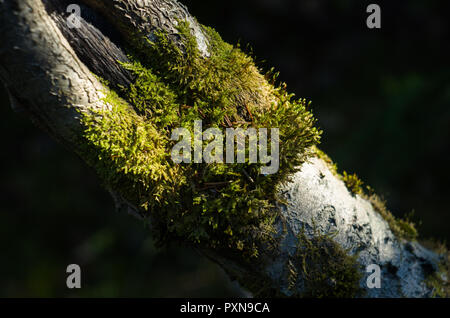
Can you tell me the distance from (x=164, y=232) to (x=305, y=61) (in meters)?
3.69

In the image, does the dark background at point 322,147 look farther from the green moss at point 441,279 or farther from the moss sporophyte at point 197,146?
the moss sporophyte at point 197,146

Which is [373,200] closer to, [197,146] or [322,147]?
[197,146]

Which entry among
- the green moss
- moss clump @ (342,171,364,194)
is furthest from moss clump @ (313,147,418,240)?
the green moss

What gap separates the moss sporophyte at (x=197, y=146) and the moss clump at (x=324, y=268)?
0.52 ft

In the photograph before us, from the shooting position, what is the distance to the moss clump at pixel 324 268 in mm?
1309

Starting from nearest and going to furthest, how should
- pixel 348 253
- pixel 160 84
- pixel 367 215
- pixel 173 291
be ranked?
pixel 160 84
pixel 348 253
pixel 367 215
pixel 173 291

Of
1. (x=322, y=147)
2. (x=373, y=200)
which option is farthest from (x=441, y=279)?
(x=322, y=147)

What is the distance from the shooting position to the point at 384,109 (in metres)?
3.65

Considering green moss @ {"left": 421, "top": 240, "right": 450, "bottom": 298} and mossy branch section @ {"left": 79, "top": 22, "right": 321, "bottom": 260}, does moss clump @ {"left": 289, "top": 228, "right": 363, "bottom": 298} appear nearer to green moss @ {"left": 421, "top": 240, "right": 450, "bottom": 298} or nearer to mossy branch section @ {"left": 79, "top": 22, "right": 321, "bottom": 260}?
mossy branch section @ {"left": 79, "top": 22, "right": 321, "bottom": 260}

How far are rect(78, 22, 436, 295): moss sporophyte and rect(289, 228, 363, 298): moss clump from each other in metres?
0.16

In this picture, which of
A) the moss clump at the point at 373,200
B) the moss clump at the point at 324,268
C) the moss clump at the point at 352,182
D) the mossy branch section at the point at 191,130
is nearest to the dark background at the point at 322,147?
the moss clump at the point at 373,200

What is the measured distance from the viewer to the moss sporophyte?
1172 millimetres

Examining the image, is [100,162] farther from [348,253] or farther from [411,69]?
[411,69]
